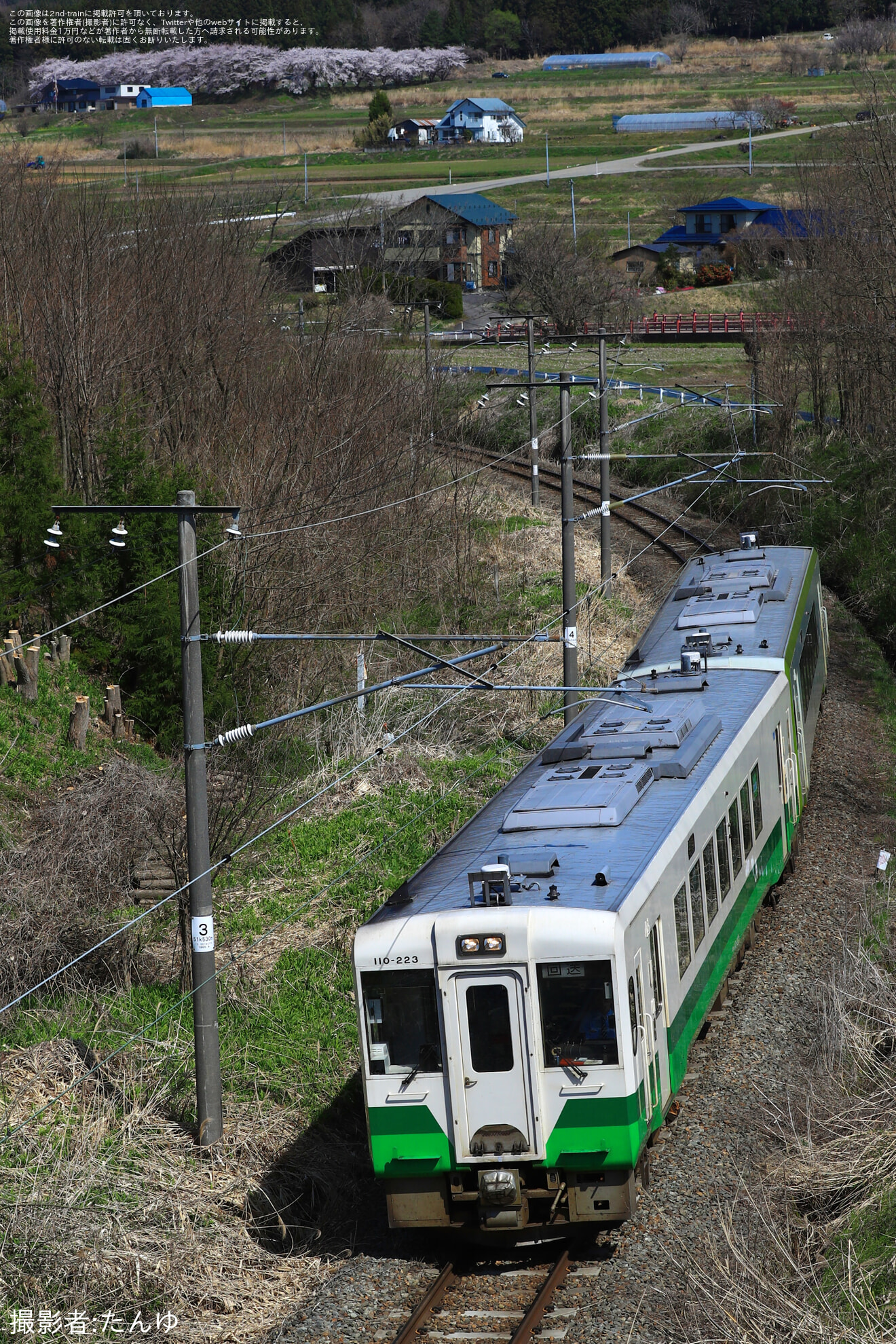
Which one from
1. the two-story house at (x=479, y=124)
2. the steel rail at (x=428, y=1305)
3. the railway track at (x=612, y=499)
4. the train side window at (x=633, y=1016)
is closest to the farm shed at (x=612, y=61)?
the two-story house at (x=479, y=124)

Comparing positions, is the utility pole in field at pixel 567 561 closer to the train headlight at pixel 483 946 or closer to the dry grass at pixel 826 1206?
the dry grass at pixel 826 1206

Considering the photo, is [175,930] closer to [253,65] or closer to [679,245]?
[679,245]

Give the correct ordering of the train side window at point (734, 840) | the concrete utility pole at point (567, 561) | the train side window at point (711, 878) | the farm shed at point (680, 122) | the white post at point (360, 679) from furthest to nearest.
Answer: the farm shed at point (680, 122), the white post at point (360, 679), the concrete utility pole at point (567, 561), the train side window at point (734, 840), the train side window at point (711, 878)

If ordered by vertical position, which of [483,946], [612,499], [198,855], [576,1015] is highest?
[483,946]

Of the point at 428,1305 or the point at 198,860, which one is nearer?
the point at 428,1305

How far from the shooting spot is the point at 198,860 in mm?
11406

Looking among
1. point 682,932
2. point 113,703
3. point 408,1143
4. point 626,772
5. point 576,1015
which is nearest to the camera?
point 576,1015

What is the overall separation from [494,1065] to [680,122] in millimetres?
121981

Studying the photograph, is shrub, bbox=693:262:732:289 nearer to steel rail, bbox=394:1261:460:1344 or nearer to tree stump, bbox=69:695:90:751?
tree stump, bbox=69:695:90:751

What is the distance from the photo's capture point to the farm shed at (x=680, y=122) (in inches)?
4653

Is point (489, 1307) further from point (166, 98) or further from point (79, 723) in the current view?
point (166, 98)

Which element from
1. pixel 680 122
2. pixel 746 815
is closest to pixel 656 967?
pixel 746 815

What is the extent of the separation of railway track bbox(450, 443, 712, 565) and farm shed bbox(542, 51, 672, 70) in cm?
11263

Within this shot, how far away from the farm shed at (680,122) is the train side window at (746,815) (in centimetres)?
11257
